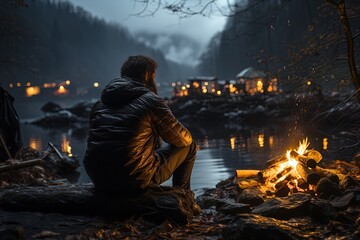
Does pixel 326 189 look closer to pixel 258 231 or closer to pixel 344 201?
pixel 344 201

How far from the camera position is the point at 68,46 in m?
132

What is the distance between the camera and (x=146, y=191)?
179 inches

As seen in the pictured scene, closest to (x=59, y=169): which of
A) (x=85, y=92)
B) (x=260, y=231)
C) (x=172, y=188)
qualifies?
(x=172, y=188)

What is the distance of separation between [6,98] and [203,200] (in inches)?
260

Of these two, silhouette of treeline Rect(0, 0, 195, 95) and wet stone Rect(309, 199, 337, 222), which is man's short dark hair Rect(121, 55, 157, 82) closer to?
wet stone Rect(309, 199, 337, 222)

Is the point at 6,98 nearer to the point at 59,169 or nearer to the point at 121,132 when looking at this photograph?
the point at 59,169

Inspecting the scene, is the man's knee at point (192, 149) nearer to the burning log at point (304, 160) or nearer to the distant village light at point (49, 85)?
the burning log at point (304, 160)

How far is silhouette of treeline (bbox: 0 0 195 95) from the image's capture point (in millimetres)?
105863

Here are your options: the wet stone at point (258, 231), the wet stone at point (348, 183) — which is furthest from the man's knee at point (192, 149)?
the wet stone at point (348, 183)

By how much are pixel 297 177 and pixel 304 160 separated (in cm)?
37

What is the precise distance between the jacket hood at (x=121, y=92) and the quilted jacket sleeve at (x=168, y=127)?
0.96 feet

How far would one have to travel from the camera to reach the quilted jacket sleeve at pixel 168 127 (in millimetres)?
4309

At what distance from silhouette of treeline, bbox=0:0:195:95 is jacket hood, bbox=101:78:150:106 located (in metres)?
97.4

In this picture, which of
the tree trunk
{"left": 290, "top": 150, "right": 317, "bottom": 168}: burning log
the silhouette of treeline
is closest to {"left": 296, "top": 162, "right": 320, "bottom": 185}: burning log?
{"left": 290, "top": 150, "right": 317, "bottom": 168}: burning log
